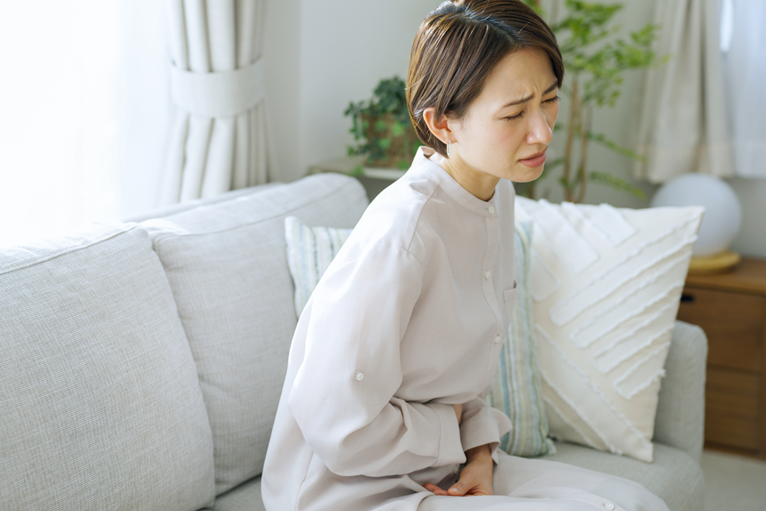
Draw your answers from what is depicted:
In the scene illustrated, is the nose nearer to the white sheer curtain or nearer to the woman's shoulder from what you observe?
the woman's shoulder

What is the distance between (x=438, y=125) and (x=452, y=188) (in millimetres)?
108

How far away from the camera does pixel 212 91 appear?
174 centimetres

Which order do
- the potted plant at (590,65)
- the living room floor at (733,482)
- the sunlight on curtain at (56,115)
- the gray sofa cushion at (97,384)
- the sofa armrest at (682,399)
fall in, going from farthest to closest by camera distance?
the potted plant at (590,65) < the living room floor at (733,482) < the sofa armrest at (682,399) < the sunlight on curtain at (56,115) < the gray sofa cushion at (97,384)

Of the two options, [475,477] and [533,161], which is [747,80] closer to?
[533,161]

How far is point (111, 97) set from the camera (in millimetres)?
1584

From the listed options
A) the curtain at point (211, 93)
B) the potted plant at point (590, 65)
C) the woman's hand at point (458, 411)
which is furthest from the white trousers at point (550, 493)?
the potted plant at point (590, 65)

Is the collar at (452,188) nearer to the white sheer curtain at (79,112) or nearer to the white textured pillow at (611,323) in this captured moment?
the white textured pillow at (611,323)

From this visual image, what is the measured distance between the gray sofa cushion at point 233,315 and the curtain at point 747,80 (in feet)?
6.36

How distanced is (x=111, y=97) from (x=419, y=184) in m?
0.92

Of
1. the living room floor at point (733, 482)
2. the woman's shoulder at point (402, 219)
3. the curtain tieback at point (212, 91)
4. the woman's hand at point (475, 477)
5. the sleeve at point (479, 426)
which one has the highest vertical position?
the curtain tieback at point (212, 91)

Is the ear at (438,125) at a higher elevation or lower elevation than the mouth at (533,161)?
higher

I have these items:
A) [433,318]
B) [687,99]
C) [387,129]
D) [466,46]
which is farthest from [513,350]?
[687,99]

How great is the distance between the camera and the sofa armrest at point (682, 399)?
1.48 meters

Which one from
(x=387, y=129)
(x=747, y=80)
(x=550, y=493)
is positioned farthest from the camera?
(x=747, y=80)
